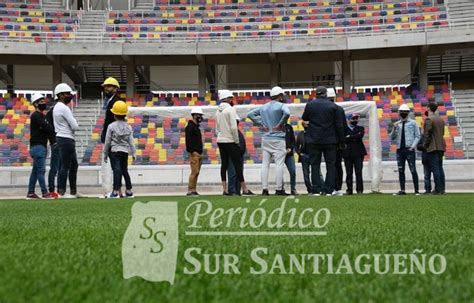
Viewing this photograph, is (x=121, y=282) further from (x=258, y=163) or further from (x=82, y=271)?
(x=258, y=163)

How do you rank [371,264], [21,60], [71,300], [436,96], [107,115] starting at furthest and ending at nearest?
[21,60] < [436,96] < [107,115] < [371,264] < [71,300]

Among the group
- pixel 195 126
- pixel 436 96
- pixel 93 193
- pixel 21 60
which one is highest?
pixel 21 60

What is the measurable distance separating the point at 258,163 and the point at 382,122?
7.32 meters

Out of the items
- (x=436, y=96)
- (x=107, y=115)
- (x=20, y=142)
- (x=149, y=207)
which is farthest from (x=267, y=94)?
(x=149, y=207)

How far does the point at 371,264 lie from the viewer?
6.21 feet

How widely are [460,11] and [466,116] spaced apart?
362 inches

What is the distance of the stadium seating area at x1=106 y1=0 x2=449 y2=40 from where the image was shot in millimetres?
27578

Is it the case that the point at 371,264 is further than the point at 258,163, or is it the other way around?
the point at 258,163

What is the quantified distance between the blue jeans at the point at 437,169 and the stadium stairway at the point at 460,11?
18199mm

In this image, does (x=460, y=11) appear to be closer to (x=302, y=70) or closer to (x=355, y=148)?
(x=302, y=70)

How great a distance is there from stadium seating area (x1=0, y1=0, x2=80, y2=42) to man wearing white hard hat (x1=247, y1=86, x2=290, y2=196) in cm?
2037

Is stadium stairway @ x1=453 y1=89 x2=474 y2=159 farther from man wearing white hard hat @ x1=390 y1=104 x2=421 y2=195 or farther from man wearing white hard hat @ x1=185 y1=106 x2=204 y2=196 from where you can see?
man wearing white hard hat @ x1=185 y1=106 x2=204 y2=196

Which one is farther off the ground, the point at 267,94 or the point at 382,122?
the point at 267,94

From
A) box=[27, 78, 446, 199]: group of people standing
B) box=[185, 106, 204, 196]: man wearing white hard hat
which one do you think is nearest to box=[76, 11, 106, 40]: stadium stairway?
box=[185, 106, 204, 196]: man wearing white hard hat
